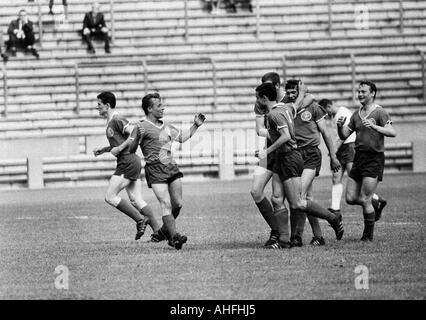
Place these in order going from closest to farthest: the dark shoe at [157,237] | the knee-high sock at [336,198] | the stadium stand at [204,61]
Result: the dark shoe at [157,237], the knee-high sock at [336,198], the stadium stand at [204,61]

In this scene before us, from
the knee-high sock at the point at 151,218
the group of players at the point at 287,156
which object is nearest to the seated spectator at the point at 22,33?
the knee-high sock at the point at 151,218

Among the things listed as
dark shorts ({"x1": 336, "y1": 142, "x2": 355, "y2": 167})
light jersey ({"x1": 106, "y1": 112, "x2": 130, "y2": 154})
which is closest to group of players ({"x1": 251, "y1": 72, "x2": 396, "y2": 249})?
light jersey ({"x1": 106, "y1": 112, "x2": 130, "y2": 154})

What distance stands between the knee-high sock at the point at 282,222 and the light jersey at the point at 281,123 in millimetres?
732

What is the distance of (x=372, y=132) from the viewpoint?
1567cm

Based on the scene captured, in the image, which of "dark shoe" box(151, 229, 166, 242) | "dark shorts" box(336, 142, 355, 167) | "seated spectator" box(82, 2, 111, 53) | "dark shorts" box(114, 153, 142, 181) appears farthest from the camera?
"seated spectator" box(82, 2, 111, 53)

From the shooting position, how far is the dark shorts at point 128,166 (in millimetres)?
17141

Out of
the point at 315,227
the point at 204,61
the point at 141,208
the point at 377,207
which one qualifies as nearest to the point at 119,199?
the point at 141,208

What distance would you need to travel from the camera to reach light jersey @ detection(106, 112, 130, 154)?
17016mm

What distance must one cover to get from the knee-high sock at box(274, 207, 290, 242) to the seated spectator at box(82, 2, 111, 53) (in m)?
20.3

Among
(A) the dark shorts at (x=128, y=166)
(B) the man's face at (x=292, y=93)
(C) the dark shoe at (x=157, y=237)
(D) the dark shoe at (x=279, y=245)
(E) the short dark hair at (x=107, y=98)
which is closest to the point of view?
(D) the dark shoe at (x=279, y=245)

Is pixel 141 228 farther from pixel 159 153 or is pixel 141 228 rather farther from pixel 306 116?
pixel 306 116

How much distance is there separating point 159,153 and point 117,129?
1.77 metres

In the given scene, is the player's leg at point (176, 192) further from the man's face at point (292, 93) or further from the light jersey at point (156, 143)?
the man's face at point (292, 93)

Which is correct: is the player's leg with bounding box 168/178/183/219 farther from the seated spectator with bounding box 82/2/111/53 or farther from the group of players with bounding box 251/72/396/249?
the seated spectator with bounding box 82/2/111/53
